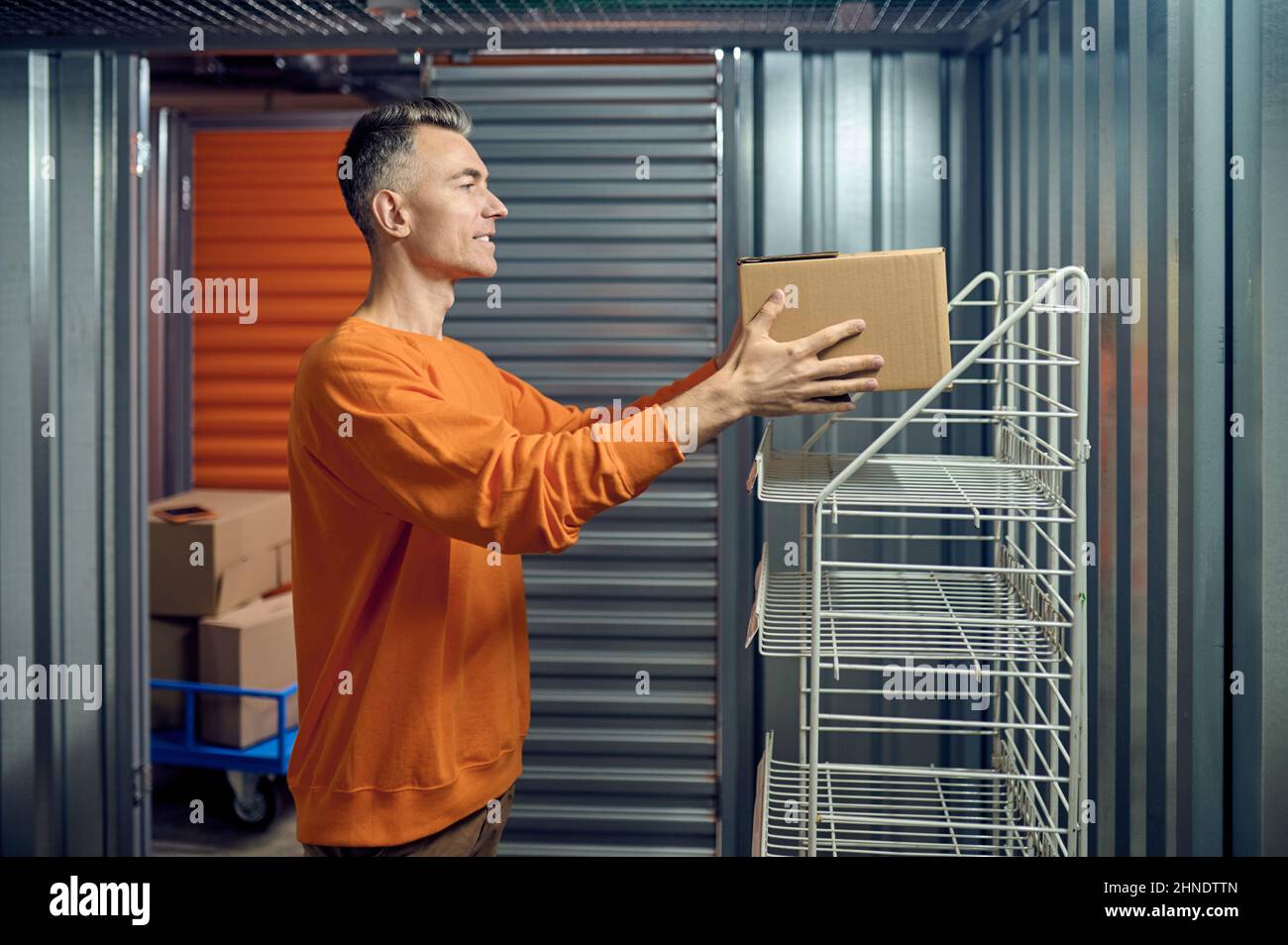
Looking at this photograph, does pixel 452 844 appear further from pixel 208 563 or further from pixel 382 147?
pixel 208 563

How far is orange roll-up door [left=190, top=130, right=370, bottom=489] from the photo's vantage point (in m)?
5.64

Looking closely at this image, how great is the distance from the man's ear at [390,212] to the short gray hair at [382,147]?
2cm

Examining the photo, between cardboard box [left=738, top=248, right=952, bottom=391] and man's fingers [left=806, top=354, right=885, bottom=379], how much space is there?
0.03 metres

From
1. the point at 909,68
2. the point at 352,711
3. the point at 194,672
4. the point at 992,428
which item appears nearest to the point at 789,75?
the point at 909,68

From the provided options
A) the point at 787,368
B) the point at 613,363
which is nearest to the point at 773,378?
the point at 787,368

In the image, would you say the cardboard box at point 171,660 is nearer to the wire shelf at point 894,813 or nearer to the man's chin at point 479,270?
the wire shelf at point 894,813

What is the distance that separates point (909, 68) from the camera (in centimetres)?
342

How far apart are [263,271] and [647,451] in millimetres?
4259

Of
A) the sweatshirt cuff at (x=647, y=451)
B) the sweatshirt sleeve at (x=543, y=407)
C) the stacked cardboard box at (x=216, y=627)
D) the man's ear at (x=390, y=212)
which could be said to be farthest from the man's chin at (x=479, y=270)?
the stacked cardboard box at (x=216, y=627)

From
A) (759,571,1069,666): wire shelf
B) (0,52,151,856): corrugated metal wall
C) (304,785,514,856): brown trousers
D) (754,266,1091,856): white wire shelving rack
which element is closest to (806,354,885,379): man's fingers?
(754,266,1091,856): white wire shelving rack

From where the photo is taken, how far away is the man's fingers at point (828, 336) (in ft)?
6.35

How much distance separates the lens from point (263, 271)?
18.6 ft
